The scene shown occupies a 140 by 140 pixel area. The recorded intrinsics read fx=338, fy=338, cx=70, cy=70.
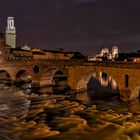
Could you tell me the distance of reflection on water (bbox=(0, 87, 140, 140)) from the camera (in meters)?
40.0

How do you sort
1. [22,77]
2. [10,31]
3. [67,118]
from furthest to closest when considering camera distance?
[10,31] → [22,77] → [67,118]

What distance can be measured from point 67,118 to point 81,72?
28.3 m

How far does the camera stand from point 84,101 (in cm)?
6334

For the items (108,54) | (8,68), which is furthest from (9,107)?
(108,54)

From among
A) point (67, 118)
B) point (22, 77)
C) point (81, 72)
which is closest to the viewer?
point (67, 118)

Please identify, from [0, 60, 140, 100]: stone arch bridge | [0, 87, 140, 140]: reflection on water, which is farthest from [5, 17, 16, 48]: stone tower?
[0, 87, 140, 140]: reflection on water

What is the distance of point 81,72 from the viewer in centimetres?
7544

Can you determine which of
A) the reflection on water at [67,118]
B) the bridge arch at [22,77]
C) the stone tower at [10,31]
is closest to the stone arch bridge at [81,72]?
the bridge arch at [22,77]

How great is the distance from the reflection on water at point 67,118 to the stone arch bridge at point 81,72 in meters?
3.45

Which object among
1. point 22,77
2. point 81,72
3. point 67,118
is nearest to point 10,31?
point 22,77

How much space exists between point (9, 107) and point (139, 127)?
2348cm

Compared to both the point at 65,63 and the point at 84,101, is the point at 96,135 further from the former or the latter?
the point at 65,63

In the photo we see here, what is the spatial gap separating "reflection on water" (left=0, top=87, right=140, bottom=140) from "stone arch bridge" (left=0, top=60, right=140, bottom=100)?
3.45m

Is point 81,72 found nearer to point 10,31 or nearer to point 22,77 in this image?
point 22,77
